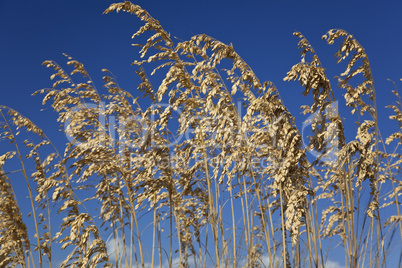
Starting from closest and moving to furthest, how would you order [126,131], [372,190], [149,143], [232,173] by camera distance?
[372,190]
[232,173]
[149,143]
[126,131]

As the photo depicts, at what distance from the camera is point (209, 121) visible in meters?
3.75

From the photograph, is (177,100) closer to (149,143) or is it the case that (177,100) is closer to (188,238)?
(149,143)

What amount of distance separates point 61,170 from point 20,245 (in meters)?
1.17

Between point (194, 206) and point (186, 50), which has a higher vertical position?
point (186, 50)

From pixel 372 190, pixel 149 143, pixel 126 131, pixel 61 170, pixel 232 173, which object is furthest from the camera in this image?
pixel 61 170

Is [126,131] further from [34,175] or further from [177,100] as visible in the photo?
[34,175]

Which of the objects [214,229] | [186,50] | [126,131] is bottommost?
[214,229]

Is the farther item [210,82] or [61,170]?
[61,170]

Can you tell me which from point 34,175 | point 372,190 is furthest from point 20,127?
point 372,190

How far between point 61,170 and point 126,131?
1.05 m

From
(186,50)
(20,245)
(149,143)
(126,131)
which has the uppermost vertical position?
(186,50)

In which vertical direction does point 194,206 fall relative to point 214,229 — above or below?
above

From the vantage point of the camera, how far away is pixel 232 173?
11.8ft

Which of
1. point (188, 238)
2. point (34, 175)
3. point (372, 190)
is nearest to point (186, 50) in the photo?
point (372, 190)
